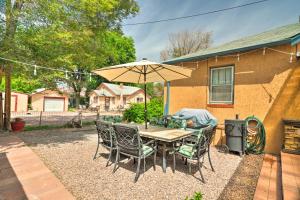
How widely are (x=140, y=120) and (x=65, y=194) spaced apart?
28.2ft

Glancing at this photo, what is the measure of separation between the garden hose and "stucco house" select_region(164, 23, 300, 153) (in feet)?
0.70

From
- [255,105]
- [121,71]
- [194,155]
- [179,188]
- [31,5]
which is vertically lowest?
[179,188]

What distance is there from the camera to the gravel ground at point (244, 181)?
11.0 ft

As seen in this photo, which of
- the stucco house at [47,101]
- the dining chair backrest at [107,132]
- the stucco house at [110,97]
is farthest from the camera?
the stucco house at [110,97]

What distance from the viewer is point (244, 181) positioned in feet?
12.9

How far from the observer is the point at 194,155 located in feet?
13.1

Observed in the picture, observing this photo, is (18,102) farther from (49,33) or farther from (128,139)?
(128,139)

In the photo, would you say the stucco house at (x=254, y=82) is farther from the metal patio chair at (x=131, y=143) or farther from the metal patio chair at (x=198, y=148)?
the metal patio chair at (x=131, y=143)

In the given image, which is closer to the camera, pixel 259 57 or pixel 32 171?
pixel 32 171

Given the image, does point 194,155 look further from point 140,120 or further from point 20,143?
point 140,120

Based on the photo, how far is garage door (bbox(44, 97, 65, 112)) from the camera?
91.7 ft

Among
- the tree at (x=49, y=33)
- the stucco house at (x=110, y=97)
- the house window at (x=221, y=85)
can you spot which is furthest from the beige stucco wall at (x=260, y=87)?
the stucco house at (x=110, y=97)

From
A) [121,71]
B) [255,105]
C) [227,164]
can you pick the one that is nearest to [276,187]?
[227,164]

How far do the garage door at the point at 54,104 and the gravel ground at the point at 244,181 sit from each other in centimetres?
2906
